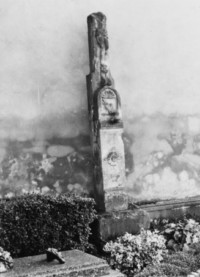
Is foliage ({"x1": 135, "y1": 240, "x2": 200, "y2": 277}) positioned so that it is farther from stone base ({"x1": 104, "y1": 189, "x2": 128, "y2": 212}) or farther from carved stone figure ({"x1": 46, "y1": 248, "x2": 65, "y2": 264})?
stone base ({"x1": 104, "y1": 189, "x2": 128, "y2": 212})

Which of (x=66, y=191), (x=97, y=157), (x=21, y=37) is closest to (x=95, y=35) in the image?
(x=21, y=37)

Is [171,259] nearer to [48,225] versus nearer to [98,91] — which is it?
[48,225]

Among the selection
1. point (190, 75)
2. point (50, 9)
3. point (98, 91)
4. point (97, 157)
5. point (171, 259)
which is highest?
point (50, 9)

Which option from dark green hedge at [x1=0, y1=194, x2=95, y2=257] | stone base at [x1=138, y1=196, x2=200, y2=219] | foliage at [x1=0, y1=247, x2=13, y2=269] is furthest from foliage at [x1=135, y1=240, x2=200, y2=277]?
stone base at [x1=138, y1=196, x2=200, y2=219]

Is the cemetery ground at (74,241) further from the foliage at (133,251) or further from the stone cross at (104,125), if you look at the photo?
the stone cross at (104,125)

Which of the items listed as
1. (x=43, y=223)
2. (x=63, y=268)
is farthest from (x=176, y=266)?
(x=43, y=223)

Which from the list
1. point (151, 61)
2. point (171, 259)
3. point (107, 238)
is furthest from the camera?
point (151, 61)

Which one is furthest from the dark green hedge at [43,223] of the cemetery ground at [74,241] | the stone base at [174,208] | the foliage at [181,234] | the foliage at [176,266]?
the stone base at [174,208]
